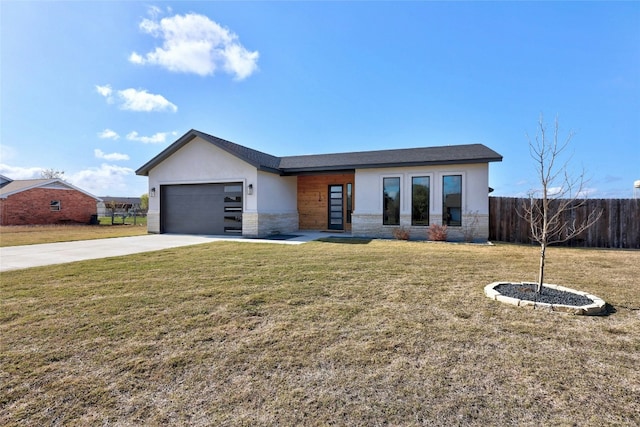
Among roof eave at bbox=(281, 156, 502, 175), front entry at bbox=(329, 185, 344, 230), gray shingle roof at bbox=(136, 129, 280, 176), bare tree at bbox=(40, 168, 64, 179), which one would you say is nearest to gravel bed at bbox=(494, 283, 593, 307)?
roof eave at bbox=(281, 156, 502, 175)

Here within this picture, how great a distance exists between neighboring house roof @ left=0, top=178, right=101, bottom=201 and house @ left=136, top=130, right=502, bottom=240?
60.4ft

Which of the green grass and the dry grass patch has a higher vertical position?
the dry grass patch

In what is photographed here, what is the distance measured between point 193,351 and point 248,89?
14.1 m

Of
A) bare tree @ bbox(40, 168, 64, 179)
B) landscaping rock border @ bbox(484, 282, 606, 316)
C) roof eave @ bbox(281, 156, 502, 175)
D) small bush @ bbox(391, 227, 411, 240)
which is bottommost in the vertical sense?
landscaping rock border @ bbox(484, 282, 606, 316)

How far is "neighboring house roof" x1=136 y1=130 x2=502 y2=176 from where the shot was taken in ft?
42.8

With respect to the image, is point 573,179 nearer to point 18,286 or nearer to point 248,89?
point 18,286

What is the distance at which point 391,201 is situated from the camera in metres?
14.1

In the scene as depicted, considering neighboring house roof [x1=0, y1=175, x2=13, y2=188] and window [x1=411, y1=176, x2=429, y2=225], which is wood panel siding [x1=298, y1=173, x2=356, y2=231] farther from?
neighboring house roof [x1=0, y1=175, x2=13, y2=188]

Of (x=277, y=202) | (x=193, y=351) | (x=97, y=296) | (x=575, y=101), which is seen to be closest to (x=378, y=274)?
(x=193, y=351)

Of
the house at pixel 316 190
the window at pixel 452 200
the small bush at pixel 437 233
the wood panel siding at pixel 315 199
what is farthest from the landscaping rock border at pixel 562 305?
the wood panel siding at pixel 315 199

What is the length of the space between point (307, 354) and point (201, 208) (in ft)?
46.8

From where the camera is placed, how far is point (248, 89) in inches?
583

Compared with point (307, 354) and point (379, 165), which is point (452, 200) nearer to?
point (379, 165)

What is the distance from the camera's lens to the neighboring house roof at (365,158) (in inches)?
514
